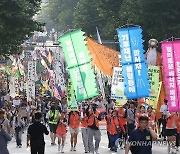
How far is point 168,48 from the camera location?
1727 cm

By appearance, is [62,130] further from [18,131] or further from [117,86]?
[117,86]

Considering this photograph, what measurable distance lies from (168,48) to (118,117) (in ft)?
10.0

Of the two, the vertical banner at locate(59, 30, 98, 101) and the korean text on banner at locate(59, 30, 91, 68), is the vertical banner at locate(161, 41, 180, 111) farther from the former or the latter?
the korean text on banner at locate(59, 30, 91, 68)

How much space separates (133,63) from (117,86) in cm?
430

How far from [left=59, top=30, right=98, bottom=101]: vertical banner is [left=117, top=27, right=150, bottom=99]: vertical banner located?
3.25 ft

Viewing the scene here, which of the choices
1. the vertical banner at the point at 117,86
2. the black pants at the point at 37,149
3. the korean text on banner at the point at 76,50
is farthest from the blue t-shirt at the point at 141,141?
the vertical banner at the point at 117,86

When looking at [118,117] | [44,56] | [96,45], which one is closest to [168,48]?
[118,117]

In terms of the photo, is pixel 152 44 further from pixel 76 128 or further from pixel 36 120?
pixel 36 120

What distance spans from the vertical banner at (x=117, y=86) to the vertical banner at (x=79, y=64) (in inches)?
164

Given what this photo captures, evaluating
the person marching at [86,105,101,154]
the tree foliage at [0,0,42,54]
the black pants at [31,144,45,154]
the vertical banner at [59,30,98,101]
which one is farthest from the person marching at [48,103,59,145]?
the black pants at [31,144,45,154]

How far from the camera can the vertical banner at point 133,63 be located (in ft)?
55.8

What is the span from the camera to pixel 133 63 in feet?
56.8

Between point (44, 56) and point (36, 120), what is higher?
point (44, 56)

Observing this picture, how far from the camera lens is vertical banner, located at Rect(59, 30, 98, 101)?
17.0 metres
